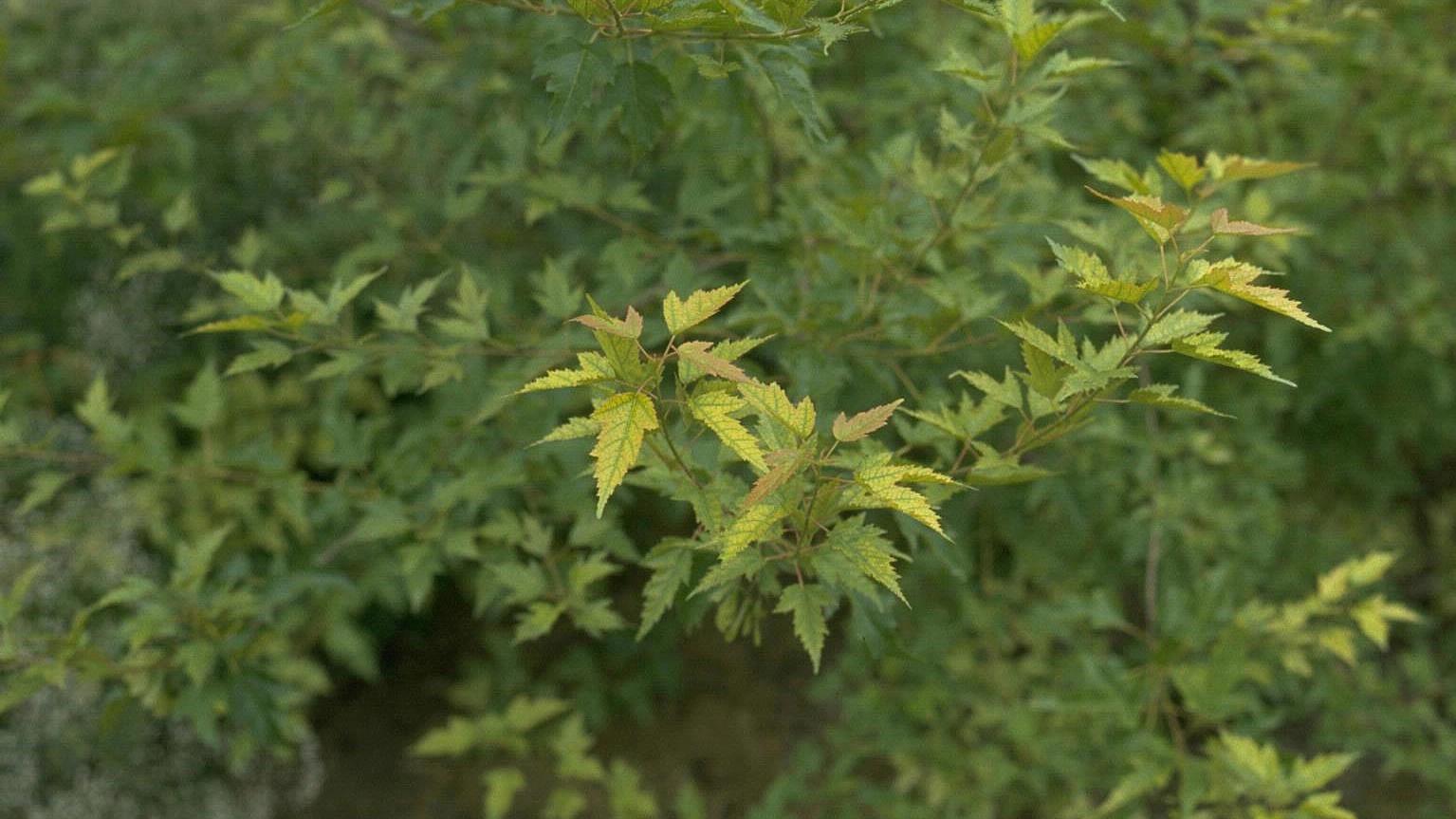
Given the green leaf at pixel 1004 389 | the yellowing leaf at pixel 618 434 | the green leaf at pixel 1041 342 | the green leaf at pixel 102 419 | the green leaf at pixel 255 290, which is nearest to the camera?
the yellowing leaf at pixel 618 434

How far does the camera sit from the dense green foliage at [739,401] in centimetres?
168

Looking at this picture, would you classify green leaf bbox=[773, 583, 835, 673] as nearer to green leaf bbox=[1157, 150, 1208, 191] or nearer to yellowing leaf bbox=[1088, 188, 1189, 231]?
yellowing leaf bbox=[1088, 188, 1189, 231]

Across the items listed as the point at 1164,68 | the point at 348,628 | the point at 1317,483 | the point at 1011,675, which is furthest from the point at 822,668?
the point at 1164,68

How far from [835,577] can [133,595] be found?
1194mm

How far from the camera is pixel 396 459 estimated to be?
7.58 feet

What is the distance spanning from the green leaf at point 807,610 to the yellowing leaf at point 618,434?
0.33m

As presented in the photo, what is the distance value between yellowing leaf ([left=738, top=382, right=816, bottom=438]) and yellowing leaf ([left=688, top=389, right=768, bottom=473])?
0.10ft

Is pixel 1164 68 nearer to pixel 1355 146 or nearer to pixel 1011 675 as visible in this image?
pixel 1355 146

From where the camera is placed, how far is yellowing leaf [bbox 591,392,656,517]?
1241mm

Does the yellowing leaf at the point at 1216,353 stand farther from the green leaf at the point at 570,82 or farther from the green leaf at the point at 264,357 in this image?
the green leaf at the point at 264,357

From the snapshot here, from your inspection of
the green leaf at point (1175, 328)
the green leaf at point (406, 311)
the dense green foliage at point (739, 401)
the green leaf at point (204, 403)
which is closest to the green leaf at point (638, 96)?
the dense green foliage at point (739, 401)

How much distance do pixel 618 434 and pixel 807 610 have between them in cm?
39

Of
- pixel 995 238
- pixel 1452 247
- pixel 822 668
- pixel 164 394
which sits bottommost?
pixel 822 668

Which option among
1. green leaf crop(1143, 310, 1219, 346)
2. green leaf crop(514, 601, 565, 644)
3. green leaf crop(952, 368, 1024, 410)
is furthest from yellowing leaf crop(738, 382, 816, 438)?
green leaf crop(514, 601, 565, 644)
